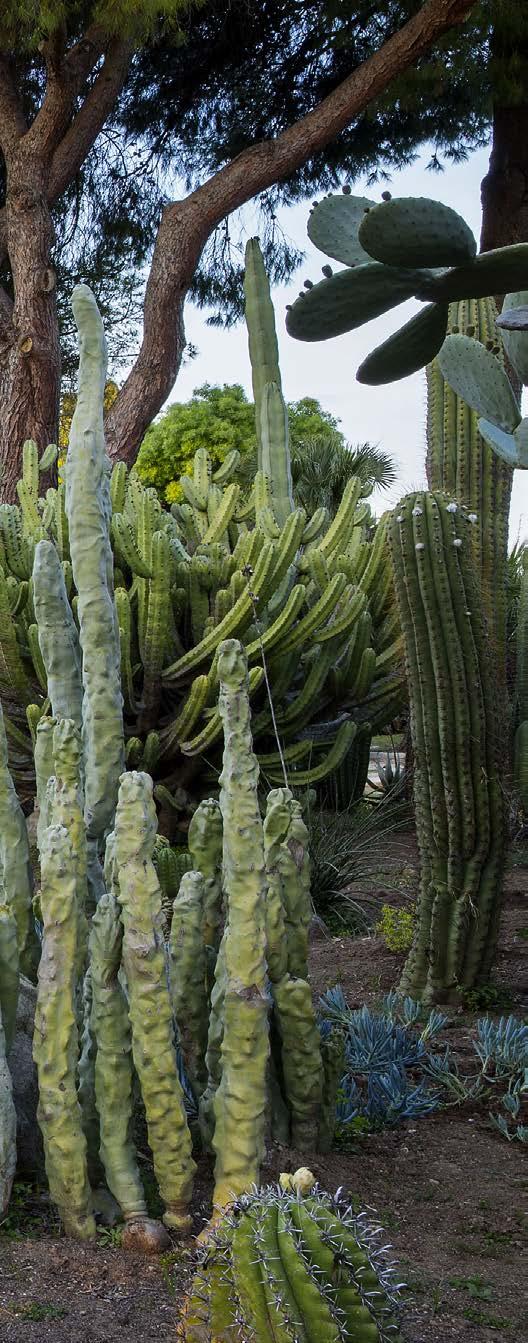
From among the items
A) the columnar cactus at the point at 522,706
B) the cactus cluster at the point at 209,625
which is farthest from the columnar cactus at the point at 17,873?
the columnar cactus at the point at 522,706

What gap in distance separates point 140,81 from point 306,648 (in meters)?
10.2

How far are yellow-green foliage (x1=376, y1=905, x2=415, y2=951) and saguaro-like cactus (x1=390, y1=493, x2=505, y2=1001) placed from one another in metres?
0.53

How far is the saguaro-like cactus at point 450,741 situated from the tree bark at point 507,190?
704 cm

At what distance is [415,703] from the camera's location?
170 inches

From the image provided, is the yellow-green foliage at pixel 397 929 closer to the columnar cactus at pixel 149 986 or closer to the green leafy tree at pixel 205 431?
the columnar cactus at pixel 149 986

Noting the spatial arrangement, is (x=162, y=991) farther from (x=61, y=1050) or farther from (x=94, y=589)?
(x=94, y=589)

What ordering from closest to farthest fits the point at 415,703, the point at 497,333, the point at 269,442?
the point at 415,703, the point at 497,333, the point at 269,442

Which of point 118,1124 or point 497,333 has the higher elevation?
point 497,333

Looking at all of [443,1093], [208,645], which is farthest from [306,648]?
[443,1093]

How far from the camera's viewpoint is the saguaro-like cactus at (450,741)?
4.25 m

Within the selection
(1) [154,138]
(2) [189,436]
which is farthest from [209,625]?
(2) [189,436]

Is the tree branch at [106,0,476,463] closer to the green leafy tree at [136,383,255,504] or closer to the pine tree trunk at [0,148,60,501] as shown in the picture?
the pine tree trunk at [0,148,60,501]

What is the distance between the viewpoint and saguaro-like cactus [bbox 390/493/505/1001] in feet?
13.9

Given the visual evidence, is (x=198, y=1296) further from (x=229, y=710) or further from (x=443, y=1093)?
(x=443, y=1093)
